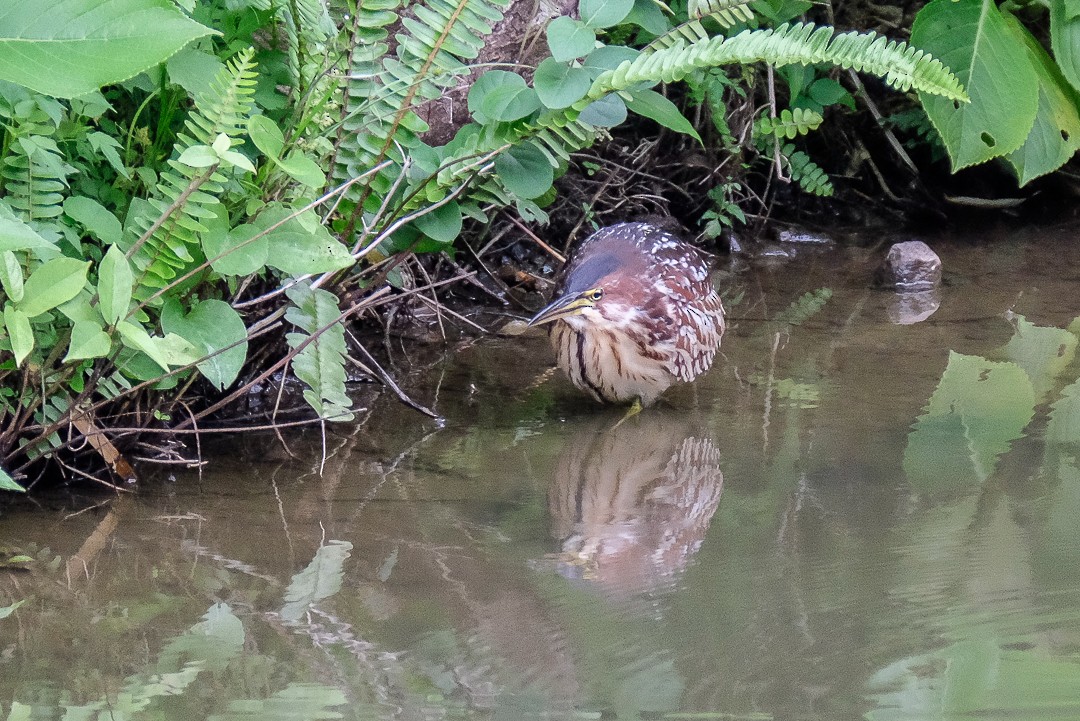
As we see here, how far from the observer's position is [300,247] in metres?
3.07

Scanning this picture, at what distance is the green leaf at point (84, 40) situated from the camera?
2.62 m

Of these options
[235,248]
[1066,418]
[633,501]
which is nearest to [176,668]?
[235,248]

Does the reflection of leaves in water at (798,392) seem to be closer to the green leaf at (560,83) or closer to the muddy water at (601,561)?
the muddy water at (601,561)

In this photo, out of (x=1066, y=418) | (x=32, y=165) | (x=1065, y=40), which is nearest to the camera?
(x=32, y=165)

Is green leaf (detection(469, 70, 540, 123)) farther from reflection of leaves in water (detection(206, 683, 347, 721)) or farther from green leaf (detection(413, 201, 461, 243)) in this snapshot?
reflection of leaves in water (detection(206, 683, 347, 721))

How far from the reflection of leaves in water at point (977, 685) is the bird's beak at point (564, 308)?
7.75ft

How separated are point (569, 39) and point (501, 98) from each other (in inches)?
11.6

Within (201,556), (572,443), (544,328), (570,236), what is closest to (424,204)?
(572,443)

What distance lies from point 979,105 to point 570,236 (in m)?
2.06

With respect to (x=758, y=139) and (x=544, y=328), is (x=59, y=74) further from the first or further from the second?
(x=758, y=139)

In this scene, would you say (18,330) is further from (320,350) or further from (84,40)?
(320,350)

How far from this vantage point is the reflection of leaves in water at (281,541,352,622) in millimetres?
2768

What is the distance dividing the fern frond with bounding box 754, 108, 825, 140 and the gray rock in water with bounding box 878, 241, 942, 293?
2.60 ft

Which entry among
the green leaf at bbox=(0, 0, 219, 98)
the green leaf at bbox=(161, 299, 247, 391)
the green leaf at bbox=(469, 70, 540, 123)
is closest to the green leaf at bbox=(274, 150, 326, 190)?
the green leaf at bbox=(0, 0, 219, 98)
